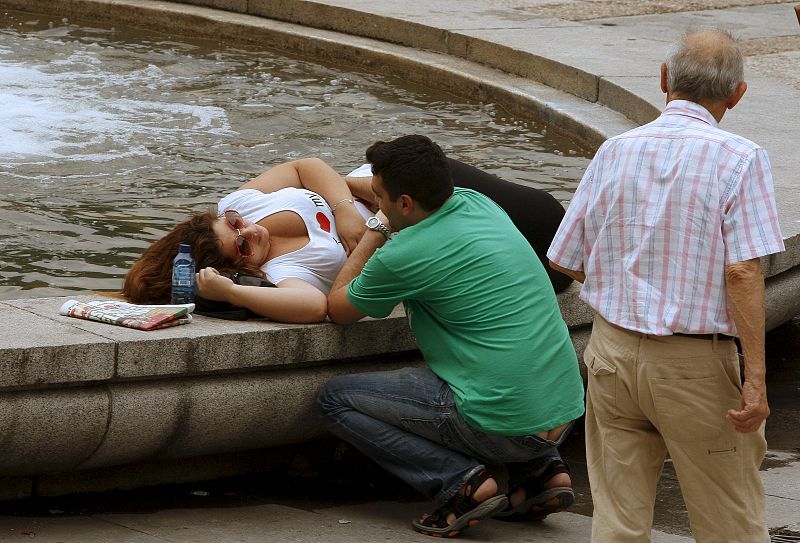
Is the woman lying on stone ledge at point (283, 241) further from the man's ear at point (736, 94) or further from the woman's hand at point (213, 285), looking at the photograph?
the man's ear at point (736, 94)

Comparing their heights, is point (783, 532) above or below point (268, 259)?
Result: below

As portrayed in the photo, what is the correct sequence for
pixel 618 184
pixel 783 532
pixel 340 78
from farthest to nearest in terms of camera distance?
pixel 340 78 → pixel 783 532 → pixel 618 184

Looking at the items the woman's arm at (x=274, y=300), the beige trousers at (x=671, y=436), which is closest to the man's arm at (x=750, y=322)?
the beige trousers at (x=671, y=436)

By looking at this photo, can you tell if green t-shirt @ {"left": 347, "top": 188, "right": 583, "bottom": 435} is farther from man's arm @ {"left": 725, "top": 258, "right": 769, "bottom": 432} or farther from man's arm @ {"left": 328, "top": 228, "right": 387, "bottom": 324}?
man's arm @ {"left": 725, "top": 258, "right": 769, "bottom": 432}

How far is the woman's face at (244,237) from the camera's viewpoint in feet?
14.8

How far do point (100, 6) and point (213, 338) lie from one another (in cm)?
909

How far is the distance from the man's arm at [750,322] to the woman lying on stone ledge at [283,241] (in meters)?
1.52

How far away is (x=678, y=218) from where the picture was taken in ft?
10.4

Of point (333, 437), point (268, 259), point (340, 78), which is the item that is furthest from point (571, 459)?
point (340, 78)

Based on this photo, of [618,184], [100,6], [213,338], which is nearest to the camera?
[618,184]

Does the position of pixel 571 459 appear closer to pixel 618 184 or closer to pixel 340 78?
pixel 618 184

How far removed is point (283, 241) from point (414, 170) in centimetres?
81

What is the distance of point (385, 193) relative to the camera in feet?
13.3

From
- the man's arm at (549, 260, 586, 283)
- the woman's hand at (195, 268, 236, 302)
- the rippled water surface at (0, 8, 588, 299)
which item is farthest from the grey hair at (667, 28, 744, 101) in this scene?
the rippled water surface at (0, 8, 588, 299)
